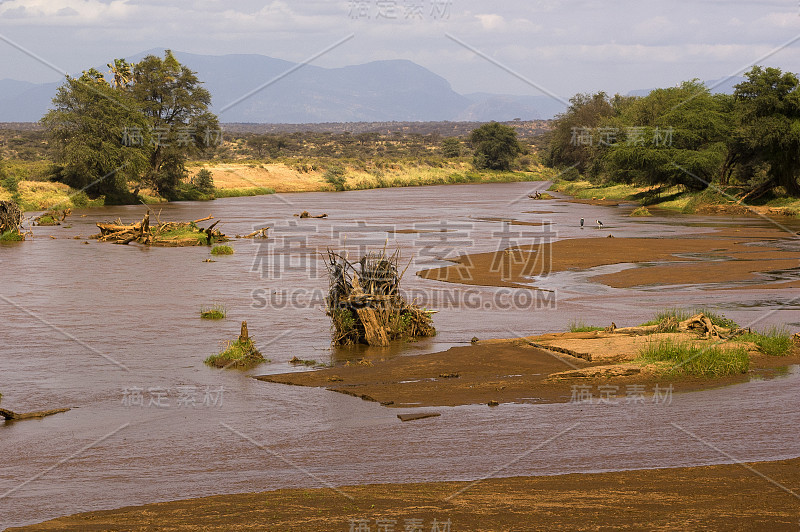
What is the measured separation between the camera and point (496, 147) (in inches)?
4532

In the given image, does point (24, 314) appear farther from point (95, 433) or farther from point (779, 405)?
point (779, 405)

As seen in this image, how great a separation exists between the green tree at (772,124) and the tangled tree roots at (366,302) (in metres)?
37.8

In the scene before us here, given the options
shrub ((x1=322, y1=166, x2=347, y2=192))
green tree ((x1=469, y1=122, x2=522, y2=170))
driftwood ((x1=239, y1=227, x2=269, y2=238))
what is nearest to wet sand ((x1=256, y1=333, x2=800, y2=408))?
driftwood ((x1=239, y1=227, x2=269, y2=238))

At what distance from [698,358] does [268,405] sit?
7.04 m

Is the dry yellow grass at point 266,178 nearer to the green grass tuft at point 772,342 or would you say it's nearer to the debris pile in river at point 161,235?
the debris pile in river at point 161,235

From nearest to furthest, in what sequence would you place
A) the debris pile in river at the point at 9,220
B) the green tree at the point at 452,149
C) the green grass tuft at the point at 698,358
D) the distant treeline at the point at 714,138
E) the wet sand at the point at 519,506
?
the wet sand at the point at 519,506 → the green grass tuft at the point at 698,358 → the debris pile in river at the point at 9,220 → the distant treeline at the point at 714,138 → the green tree at the point at 452,149

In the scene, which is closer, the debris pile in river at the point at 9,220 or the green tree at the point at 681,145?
the debris pile in river at the point at 9,220

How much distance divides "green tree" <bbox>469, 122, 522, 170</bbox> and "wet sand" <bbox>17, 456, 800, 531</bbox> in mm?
108501

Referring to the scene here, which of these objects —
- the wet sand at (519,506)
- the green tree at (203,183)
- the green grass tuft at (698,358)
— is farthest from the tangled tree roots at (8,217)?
the wet sand at (519,506)

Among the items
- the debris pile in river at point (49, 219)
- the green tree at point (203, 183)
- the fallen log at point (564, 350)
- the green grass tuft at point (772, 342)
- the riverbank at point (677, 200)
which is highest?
the green tree at point (203, 183)

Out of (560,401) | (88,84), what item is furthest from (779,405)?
(88,84)

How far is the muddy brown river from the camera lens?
927 centimetres

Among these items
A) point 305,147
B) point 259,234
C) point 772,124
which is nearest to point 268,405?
point 259,234

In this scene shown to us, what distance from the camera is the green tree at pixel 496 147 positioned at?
378 feet
